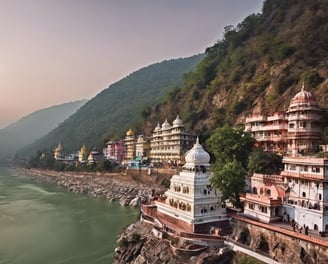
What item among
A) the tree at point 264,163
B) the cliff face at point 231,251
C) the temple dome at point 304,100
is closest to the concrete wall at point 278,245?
the cliff face at point 231,251

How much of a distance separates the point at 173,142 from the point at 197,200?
28.8 metres

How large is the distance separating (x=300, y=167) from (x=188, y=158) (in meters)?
6.67

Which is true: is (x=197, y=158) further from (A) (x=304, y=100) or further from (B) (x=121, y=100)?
(B) (x=121, y=100)

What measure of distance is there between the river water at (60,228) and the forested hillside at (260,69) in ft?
55.5

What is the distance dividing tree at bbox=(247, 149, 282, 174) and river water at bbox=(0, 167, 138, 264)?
12.0 metres

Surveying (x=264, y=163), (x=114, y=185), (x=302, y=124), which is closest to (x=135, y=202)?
(x=114, y=185)

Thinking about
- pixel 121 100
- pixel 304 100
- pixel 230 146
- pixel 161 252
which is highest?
pixel 121 100

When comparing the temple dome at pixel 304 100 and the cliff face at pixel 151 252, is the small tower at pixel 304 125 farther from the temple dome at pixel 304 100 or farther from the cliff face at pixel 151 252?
the cliff face at pixel 151 252

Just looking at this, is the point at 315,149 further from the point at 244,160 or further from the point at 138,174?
the point at 138,174

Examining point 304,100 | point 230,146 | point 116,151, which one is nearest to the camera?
point 304,100

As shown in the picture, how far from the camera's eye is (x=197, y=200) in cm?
2147

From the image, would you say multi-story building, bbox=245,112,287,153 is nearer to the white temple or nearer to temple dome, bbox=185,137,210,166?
temple dome, bbox=185,137,210,166

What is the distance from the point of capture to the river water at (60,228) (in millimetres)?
25672

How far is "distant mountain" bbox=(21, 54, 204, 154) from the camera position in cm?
11825
